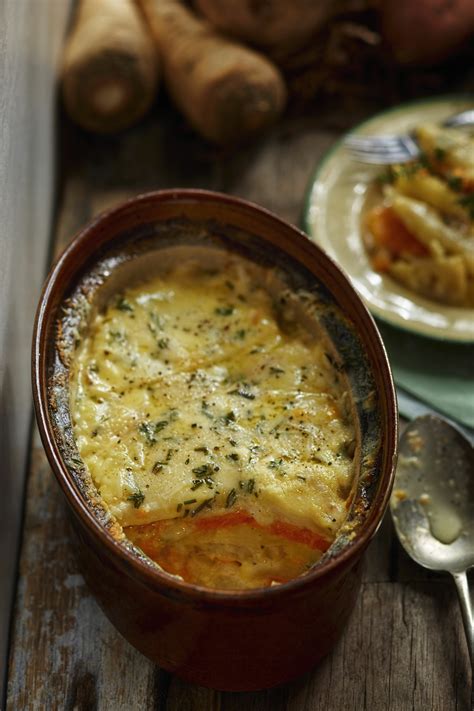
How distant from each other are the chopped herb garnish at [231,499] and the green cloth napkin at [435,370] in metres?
0.69

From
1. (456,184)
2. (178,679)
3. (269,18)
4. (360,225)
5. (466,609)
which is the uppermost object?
(269,18)

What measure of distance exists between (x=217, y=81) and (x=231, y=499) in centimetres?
143

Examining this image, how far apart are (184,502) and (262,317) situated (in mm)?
463

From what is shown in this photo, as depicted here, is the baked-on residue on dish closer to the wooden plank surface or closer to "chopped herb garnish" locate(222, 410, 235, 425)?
"chopped herb garnish" locate(222, 410, 235, 425)

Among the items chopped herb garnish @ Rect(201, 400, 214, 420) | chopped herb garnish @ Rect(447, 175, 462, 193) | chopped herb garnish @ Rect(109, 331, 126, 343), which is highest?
chopped herb garnish @ Rect(109, 331, 126, 343)

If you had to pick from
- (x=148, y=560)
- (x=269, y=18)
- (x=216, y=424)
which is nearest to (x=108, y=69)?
(x=269, y=18)

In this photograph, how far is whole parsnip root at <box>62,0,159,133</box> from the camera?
247 centimetres

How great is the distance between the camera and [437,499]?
5.92ft

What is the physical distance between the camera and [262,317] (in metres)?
1.75

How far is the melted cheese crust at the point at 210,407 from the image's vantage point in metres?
1.45

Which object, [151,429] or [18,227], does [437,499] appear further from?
[18,227]

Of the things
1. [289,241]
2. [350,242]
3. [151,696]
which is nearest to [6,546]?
[151,696]

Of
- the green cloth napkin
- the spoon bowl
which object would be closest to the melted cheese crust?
the spoon bowl

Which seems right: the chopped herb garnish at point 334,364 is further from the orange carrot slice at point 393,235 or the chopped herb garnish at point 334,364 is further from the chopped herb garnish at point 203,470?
the orange carrot slice at point 393,235
